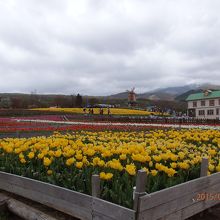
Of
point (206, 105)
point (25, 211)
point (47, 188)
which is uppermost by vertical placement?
point (206, 105)

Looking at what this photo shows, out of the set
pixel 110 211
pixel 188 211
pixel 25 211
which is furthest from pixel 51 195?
pixel 188 211

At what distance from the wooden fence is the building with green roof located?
56.4m

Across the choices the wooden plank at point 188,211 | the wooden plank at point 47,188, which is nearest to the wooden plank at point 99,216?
the wooden plank at point 47,188

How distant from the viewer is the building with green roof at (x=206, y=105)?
193 feet

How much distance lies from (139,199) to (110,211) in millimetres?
435

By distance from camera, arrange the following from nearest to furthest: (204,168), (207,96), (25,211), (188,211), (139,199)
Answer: (139,199) → (188,211) → (204,168) → (25,211) → (207,96)

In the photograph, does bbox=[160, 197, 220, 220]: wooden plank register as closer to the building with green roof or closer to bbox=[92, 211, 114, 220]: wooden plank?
bbox=[92, 211, 114, 220]: wooden plank

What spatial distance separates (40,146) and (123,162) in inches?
75.2

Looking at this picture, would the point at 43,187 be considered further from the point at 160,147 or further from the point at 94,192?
the point at 160,147

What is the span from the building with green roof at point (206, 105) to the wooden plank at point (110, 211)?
189 feet

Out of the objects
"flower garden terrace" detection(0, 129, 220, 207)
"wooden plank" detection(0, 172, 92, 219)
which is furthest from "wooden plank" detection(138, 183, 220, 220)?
"wooden plank" detection(0, 172, 92, 219)

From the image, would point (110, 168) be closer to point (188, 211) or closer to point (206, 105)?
point (188, 211)

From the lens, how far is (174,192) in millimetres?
3615

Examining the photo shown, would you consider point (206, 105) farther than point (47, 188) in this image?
Yes
